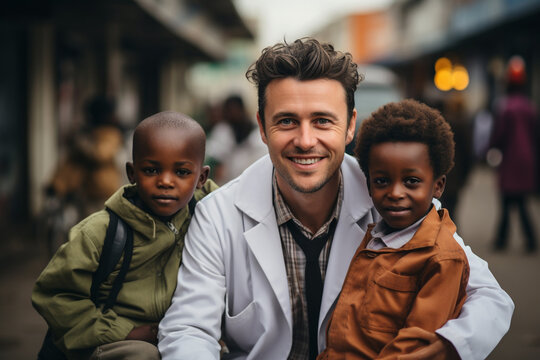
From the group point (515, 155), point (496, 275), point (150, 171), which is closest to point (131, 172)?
point (150, 171)

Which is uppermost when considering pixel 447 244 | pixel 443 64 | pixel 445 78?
pixel 443 64

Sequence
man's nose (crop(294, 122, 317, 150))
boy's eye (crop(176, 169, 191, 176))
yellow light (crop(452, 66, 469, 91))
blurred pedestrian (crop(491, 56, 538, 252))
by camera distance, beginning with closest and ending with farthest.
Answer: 1. man's nose (crop(294, 122, 317, 150))
2. boy's eye (crop(176, 169, 191, 176))
3. blurred pedestrian (crop(491, 56, 538, 252))
4. yellow light (crop(452, 66, 469, 91))

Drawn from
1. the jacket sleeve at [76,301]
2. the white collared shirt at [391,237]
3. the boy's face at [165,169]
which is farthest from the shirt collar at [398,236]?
the jacket sleeve at [76,301]

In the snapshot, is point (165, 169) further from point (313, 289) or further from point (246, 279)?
point (313, 289)

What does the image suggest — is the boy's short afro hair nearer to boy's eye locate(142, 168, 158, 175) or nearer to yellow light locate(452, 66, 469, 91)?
boy's eye locate(142, 168, 158, 175)

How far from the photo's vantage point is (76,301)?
2.28 meters

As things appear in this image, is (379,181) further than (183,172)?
No

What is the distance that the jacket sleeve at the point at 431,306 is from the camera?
77.5 inches

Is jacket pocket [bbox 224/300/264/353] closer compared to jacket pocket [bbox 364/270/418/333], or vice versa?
jacket pocket [bbox 364/270/418/333]

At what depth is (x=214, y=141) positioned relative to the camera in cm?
686

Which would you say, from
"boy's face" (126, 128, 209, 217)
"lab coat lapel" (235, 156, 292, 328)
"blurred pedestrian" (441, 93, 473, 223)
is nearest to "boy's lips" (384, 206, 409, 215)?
"lab coat lapel" (235, 156, 292, 328)

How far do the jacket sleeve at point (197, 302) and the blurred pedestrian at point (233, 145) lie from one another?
12.7ft

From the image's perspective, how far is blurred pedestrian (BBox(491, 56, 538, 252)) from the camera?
8297 mm

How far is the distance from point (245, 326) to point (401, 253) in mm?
699
